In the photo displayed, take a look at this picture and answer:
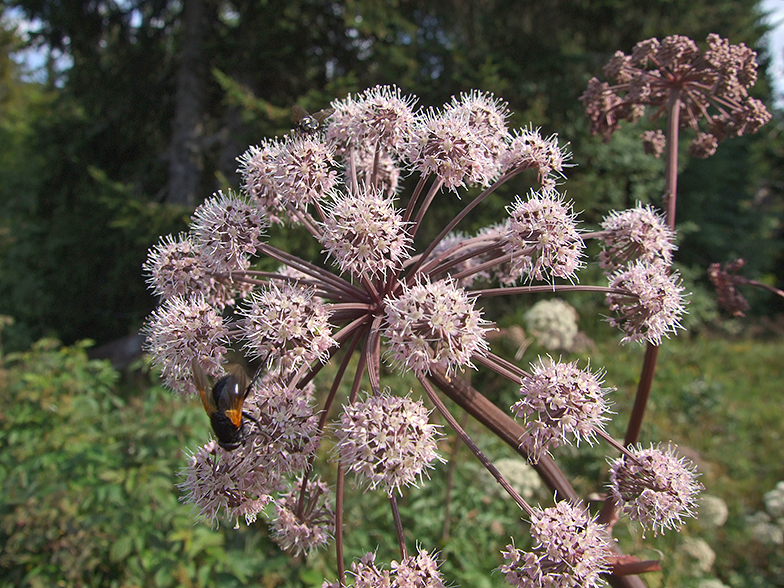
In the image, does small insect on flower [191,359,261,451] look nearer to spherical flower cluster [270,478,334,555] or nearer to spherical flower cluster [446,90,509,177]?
spherical flower cluster [270,478,334,555]

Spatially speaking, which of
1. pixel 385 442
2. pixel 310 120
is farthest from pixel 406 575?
pixel 310 120

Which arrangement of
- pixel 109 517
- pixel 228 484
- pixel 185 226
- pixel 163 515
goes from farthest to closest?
pixel 185 226 < pixel 109 517 < pixel 163 515 < pixel 228 484

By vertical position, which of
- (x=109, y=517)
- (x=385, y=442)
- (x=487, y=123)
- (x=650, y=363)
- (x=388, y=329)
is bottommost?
(x=109, y=517)

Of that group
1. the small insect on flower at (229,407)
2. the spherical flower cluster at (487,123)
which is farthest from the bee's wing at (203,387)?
the spherical flower cluster at (487,123)

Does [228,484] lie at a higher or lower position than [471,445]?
lower

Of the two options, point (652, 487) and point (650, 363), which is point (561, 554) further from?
point (650, 363)

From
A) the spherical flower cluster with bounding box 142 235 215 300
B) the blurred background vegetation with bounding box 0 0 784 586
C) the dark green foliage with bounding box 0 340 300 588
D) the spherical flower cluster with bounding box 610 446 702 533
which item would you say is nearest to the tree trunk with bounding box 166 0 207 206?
the blurred background vegetation with bounding box 0 0 784 586
